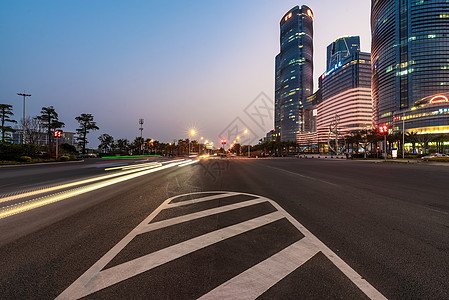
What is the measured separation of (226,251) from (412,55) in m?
161

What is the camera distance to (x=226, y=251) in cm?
287

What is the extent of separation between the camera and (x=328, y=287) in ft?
6.78

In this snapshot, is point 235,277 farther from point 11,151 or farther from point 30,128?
point 30,128

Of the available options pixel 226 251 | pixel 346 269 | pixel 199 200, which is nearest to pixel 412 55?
pixel 199 200

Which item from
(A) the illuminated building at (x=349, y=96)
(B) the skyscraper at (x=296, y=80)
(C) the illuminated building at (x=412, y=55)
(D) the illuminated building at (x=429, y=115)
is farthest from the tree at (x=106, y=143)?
(B) the skyscraper at (x=296, y=80)

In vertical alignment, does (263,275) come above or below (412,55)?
below

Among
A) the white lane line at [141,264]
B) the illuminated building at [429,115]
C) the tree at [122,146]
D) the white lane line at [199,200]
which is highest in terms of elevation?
the illuminated building at [429,115]

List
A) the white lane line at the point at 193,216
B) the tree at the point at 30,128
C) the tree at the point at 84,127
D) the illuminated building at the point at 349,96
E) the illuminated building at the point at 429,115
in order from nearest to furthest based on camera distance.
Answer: the white lane line at the point at 193,216
the tree at the point at 30,128
the tree at the point at 84,127
the illuminated building at the point at 429,115
the illuminated building at the point at 349,96

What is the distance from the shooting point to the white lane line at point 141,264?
2.03 m

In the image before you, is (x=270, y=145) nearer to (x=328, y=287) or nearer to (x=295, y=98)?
(x=328, y=287)

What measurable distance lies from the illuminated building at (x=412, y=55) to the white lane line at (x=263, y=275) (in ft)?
438

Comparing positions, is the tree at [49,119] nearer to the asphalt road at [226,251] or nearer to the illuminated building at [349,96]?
the asphalt road at [226,251]

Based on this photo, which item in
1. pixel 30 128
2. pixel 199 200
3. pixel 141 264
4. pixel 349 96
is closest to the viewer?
pixel 141 264

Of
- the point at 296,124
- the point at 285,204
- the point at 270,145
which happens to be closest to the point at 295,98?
the point at 296,124
